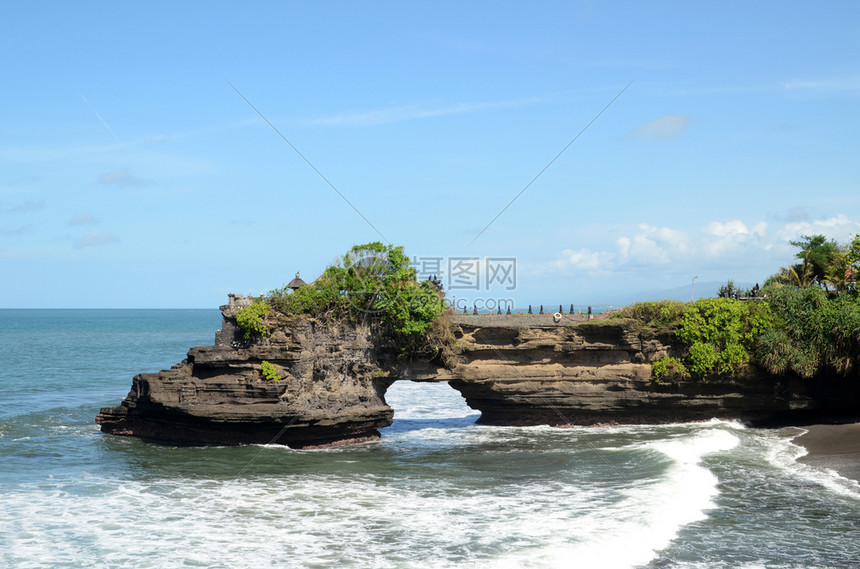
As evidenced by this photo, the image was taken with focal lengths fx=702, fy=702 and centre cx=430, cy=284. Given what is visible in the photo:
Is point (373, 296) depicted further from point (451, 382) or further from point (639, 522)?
point (639, 522)

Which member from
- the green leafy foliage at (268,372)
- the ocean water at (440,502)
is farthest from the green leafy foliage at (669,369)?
the green leafy foliage at (268,372)

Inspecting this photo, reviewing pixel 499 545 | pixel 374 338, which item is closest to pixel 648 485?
pixel 499 545

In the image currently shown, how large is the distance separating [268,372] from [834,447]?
1797 centimetres

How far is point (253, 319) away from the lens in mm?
23688

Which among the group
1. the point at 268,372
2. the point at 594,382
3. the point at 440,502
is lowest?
the point at 440,502

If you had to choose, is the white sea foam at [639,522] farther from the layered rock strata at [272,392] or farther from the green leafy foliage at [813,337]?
the layered rock strata at [272,392]

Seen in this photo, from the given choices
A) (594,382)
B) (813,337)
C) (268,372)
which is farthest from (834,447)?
(268,372)

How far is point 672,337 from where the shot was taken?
85.7ft

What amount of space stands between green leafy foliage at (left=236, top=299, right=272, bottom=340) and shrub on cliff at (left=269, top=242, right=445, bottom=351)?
2.40 ft

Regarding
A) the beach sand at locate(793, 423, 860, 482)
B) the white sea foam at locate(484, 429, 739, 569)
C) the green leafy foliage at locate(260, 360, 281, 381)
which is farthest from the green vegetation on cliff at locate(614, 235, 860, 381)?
the green leafy foliage at locate(260, 360, 281, 381)

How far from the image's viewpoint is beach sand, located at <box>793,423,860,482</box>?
19.7 meters

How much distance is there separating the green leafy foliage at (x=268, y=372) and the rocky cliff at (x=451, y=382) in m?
0.17

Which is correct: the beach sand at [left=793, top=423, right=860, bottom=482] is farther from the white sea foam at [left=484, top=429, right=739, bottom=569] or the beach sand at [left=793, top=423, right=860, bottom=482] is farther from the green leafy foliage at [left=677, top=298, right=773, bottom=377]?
the white sea foam at [left=484, top=429, right=739, bottom=569]

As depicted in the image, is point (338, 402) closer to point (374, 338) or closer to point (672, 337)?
point (374, 338)
